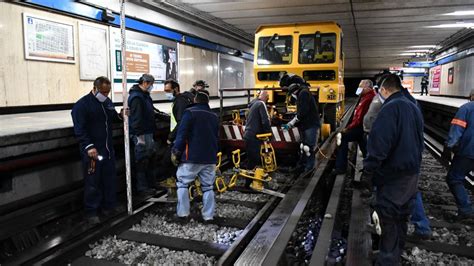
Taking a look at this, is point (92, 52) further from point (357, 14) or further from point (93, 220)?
point (357, 14)

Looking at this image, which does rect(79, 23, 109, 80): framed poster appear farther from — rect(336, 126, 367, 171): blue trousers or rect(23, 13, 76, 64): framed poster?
rect(336, 126, 367, 171): blue trousers

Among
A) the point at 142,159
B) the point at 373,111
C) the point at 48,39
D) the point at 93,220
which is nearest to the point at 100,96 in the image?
the point at 142,159

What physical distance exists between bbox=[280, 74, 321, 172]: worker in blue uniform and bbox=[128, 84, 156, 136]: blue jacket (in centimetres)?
237

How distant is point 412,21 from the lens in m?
11.7

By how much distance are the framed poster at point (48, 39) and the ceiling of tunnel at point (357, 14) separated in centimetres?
320

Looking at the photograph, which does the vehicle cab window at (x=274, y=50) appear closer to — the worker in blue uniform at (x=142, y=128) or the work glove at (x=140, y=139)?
the worker in blue uniform at (x=142, y=128)

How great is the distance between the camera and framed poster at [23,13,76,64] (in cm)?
634

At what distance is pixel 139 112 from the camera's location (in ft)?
16.7

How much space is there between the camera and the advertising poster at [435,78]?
21.5 m

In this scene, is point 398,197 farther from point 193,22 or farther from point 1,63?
point 193,22

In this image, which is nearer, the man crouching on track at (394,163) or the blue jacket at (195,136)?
the man crouching on track at (394,163)

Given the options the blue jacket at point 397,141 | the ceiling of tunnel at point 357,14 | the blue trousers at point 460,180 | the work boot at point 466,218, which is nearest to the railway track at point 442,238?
the work boot at point 466,218

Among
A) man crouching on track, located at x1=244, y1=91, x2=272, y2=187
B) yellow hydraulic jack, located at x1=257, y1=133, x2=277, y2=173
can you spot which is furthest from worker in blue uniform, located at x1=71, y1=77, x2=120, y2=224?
yellow hydraulic jack, located at x1=257, y1=133, x2=277, y2=173

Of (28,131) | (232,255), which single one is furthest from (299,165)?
(28,131)
